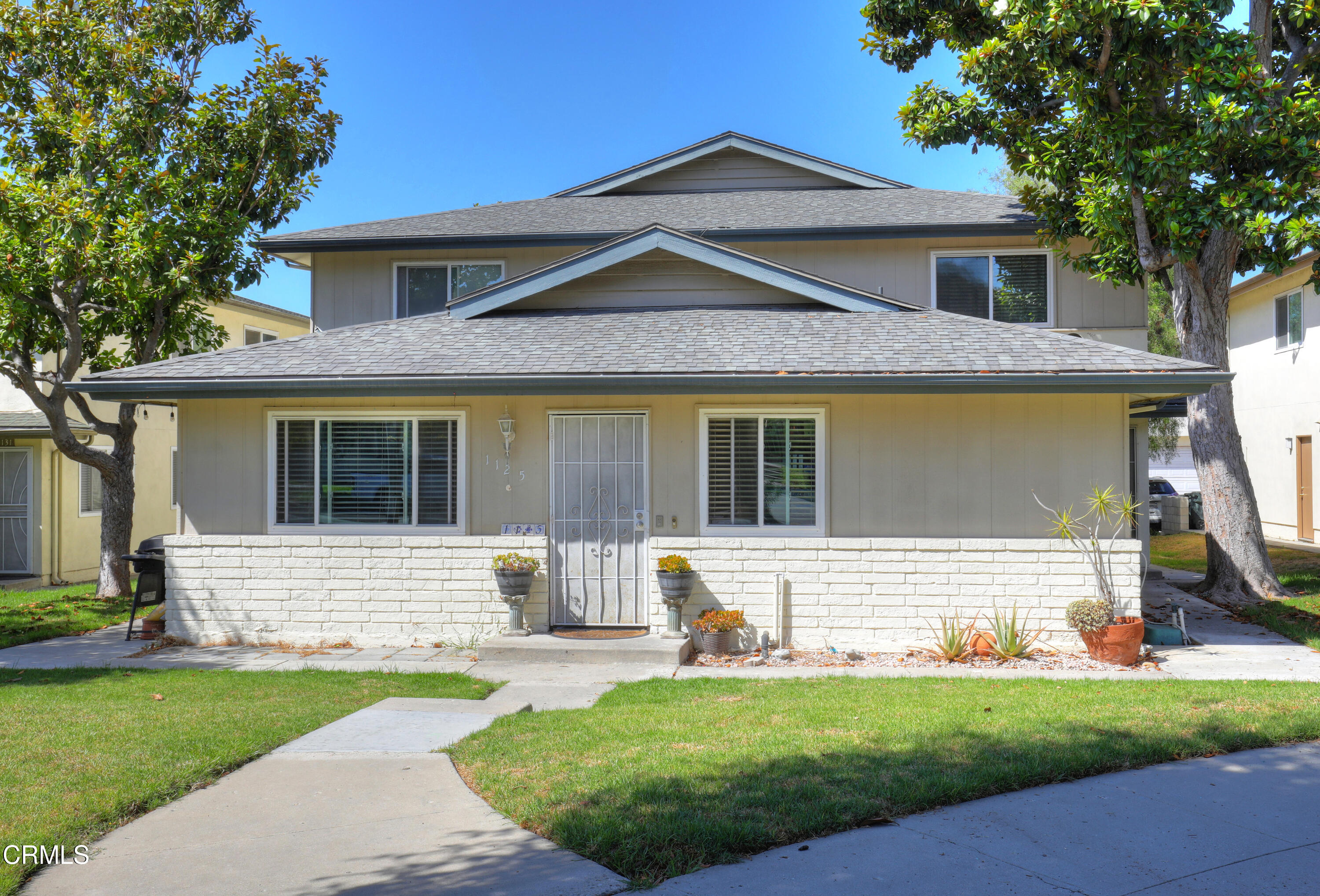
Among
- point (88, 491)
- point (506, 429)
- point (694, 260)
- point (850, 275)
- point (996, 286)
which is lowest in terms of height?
point (88, 491)

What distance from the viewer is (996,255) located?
44.7 ft

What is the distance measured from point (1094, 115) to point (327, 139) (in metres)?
11.7

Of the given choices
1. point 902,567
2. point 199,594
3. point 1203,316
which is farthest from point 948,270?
point 199,594

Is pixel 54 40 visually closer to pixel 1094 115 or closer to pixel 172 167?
pixel 172 167

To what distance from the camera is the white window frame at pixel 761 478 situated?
9.69 m

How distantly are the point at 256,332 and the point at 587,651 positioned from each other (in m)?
15.8

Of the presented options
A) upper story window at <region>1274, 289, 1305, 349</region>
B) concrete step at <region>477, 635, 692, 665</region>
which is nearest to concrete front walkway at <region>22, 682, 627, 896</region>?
concrete step at <region>477, 635, 692, 665</region>

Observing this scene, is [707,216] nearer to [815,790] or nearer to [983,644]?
[983,644]

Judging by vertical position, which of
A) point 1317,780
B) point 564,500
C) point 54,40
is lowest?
point 1317,780

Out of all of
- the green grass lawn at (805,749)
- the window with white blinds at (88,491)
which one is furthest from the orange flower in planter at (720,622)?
the window with white blinds at (88,491)

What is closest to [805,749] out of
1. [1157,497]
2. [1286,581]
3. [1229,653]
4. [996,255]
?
[1229,653]

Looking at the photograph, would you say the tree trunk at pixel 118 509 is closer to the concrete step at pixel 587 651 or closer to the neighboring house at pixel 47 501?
the neighboring house at pixel 47 501

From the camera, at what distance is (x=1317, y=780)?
5.15 metres

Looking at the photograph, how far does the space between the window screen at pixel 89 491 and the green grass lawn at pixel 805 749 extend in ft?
48.1
